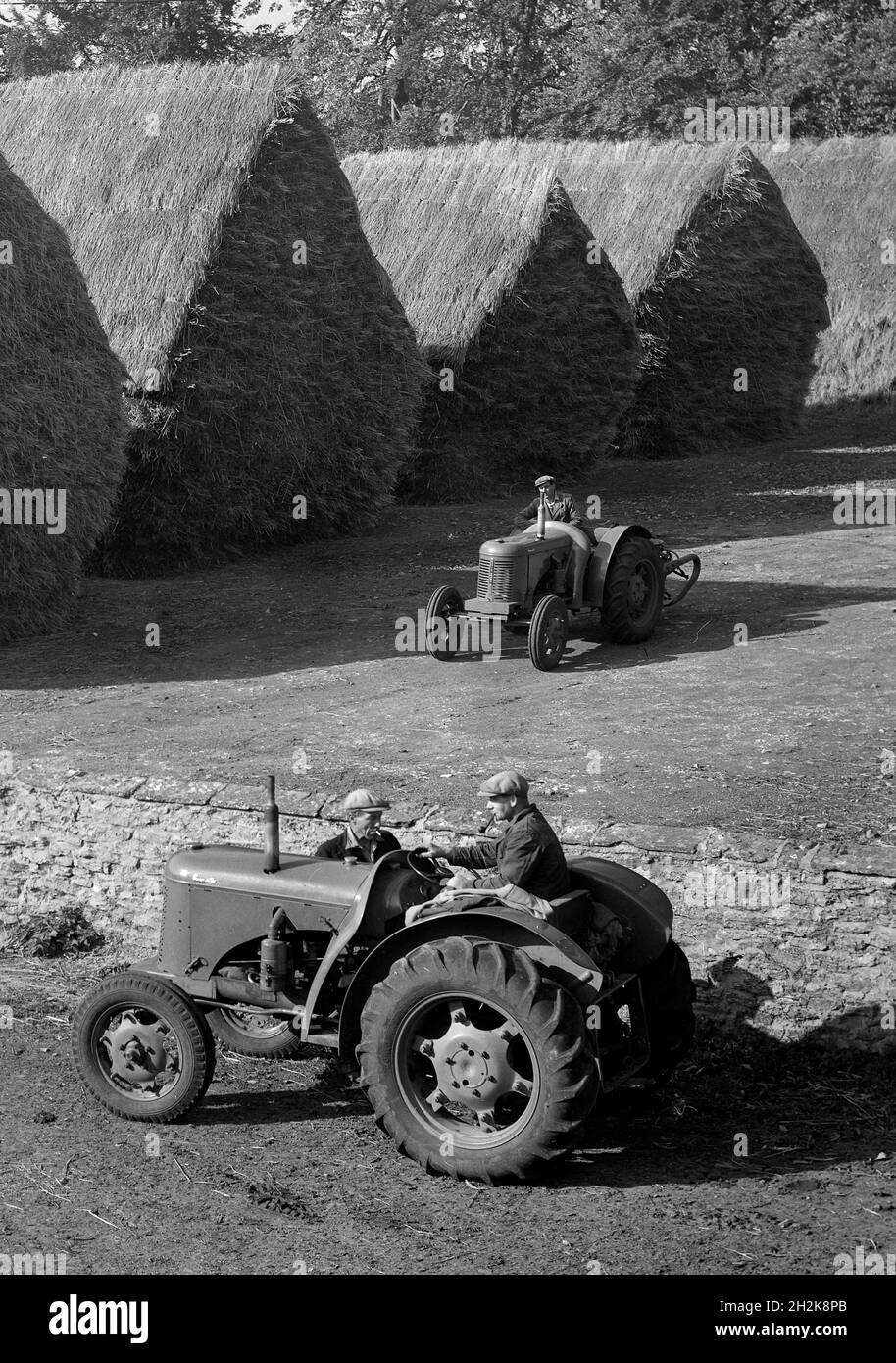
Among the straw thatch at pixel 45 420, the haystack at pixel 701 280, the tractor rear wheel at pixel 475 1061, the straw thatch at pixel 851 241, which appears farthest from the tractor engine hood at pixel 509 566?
the straw thatch at pixel 851 241

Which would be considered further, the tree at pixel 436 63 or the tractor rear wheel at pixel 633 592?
the tree at pixel 436 63

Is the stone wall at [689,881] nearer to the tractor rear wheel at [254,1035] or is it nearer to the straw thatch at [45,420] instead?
the tractor rear wheel at [254,1035]

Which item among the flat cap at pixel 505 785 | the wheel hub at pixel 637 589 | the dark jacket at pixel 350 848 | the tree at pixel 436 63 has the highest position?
the tree at pixel 436 63

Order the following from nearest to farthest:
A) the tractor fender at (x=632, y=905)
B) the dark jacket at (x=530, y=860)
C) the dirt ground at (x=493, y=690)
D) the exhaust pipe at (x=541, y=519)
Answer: the dark jacket at (x=530, y=860) → the tractor fender at (x=632, y=905) → the dirt ground at (x=493, y=690) → the exhaust pipe at (x=541, y=519)

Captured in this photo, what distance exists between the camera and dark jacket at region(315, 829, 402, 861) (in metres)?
6.62

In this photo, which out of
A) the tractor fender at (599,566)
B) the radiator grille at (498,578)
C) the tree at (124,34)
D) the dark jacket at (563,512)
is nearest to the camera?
the radiator grille at (498,578)

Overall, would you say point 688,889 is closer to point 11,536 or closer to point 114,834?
point 114,834

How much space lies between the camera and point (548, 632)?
1138 centimetres

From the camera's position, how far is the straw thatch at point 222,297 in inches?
625

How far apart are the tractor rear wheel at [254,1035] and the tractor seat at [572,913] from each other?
5.43 ft

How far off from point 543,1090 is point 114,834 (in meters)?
3.78

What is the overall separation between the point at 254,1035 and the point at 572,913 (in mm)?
2010

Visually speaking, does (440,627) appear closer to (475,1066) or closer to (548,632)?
(548,632)

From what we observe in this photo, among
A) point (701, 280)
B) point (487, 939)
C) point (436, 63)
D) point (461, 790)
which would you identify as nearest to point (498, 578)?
point (461, 790)
